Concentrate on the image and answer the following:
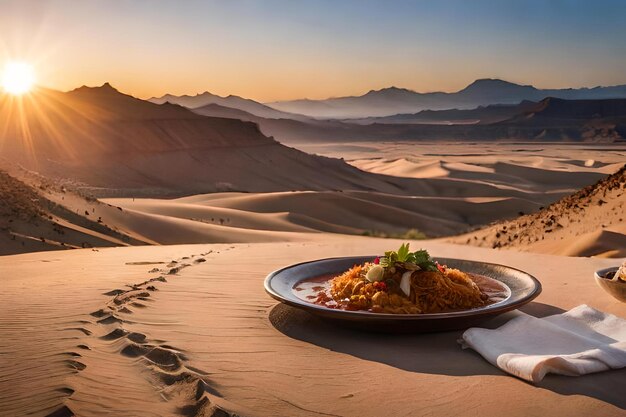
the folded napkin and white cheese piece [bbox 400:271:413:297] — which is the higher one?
white cheese piece [bbox 400:271:413:297]

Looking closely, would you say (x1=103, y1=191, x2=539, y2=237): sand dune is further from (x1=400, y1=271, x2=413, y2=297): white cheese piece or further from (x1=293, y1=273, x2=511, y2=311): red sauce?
(x1=400, y1=271, x2=413, y2=297): white cheese piece

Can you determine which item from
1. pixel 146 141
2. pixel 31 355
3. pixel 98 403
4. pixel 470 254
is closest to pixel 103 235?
pixel 470 254

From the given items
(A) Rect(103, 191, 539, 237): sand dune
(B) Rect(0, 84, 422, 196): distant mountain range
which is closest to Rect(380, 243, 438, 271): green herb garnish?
(A) Rect(103, 191, 539, 237): sand dune

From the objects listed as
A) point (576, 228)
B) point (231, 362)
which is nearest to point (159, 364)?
point (231, 362)

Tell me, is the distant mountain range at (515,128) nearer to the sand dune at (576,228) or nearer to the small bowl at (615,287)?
the sand dune at (576,228)

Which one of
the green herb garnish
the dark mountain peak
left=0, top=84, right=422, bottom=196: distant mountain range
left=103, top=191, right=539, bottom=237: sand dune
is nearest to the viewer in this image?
the green herb garnish

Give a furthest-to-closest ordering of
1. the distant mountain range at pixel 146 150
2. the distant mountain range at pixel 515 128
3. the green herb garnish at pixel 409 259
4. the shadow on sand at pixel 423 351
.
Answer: the distant mountain range at pixel 515 128 → the distant mountain range at pixel 146 150 → the green herb garnish at pixel 409 259 → the shadow on sand at pixel 423 351

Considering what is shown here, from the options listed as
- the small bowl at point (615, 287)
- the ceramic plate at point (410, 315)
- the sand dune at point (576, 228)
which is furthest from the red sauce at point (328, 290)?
the sand dune at point (576, 228)
